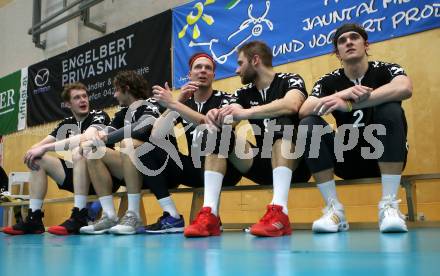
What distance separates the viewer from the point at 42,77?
5246 millimetres

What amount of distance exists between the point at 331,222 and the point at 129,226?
89cm

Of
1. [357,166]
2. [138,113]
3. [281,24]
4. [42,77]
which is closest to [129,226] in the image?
[138,113]

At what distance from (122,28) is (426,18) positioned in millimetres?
2932

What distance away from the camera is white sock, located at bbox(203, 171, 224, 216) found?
165 centimetres

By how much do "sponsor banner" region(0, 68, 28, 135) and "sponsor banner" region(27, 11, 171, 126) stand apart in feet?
0.61

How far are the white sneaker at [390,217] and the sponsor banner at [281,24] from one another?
1538 millimetres

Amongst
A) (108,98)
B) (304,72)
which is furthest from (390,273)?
(108,98)

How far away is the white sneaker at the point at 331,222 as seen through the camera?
1502mm

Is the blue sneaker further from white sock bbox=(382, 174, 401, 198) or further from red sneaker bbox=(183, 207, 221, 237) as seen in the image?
white sock bbox=(382, 174, 401, 198)

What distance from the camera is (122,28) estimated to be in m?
4.50

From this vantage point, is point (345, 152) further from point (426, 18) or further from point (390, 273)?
point (426, 18)

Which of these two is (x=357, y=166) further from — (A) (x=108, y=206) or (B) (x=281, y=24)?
(B) (x=281, y=24)

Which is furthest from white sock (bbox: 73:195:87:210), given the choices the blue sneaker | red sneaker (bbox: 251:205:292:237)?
red sneaker (bbox: 251:205:292:237)

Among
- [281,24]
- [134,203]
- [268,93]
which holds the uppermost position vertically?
[281,24]
